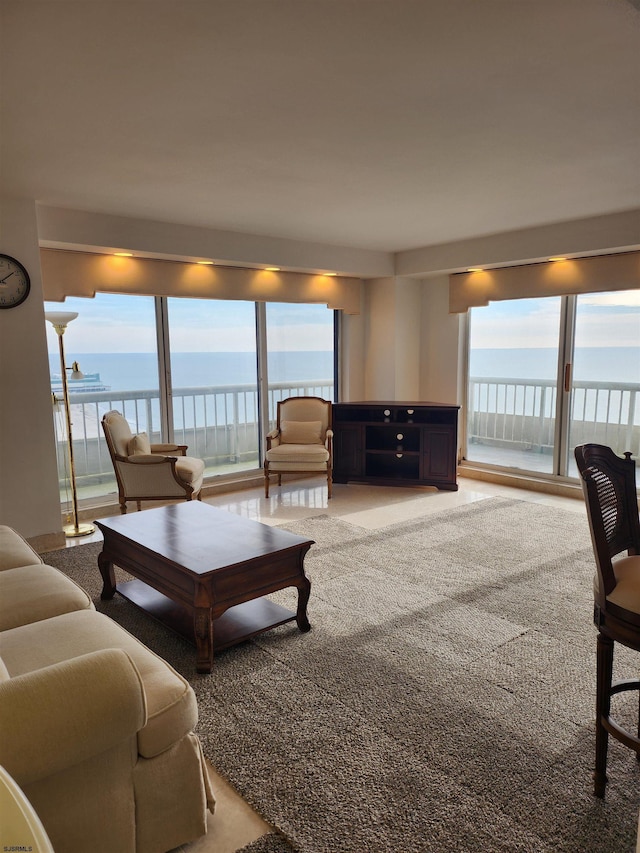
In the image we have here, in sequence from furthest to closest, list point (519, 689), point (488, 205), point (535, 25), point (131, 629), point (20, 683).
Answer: point (488, 205) → point (131, 629) → point (519, 689) → point (535, 25) → point (20, 683)

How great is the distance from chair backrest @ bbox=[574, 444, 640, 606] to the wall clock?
3.56 metres

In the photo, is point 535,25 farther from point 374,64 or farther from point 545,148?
point 545,148

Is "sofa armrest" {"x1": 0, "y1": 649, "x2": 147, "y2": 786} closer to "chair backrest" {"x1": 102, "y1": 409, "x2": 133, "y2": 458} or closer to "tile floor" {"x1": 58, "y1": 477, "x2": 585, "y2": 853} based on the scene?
"tile floor" {"x1": 58, "y1": 477, "x2": 585, "y2": 853}

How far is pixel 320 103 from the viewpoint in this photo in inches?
97.0

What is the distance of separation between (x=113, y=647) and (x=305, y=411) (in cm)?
426

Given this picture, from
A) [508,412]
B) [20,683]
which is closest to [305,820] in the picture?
[20,683]

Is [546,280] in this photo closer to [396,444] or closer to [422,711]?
[396,444]

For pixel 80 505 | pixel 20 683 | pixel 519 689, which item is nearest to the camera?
pixel 20 683

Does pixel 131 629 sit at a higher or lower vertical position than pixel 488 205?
lower

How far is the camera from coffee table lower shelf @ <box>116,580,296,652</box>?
2.75 m

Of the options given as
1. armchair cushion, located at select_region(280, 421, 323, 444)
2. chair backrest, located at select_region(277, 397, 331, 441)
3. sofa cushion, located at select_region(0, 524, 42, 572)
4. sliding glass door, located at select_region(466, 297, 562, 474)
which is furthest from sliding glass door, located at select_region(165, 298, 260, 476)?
sofa cushion, located at select_region(0, 524, 42, 572)

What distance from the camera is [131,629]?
2.96m

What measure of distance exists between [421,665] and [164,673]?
4.22 ft

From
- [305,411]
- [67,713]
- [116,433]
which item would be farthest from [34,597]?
[305,411]
